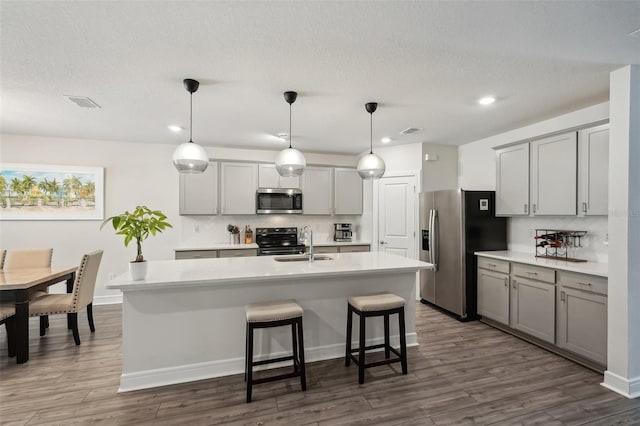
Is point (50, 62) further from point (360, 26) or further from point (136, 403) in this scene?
point (136, 403)

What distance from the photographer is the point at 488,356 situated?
2.96 m

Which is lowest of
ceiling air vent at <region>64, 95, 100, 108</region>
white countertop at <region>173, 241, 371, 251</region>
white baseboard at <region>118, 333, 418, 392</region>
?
white baseboard at <region>118, 333, 418, 392</region>

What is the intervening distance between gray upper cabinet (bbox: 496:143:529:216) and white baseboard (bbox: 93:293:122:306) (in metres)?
5.77

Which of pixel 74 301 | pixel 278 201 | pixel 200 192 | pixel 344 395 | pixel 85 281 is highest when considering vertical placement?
pixel 200 192

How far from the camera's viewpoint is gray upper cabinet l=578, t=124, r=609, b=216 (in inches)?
113

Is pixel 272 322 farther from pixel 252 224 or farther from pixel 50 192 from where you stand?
pixel 50 192

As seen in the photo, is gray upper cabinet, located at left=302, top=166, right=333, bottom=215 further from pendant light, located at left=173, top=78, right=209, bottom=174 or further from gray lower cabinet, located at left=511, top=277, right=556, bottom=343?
gray lower cabinet, located at left=511, top=277, right=556, bottom=343

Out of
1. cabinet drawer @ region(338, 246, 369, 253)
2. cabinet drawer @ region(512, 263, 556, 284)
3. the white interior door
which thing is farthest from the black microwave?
cabinet drawer @ region(512, 263, 556, 284)

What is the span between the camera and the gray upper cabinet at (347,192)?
217 inches

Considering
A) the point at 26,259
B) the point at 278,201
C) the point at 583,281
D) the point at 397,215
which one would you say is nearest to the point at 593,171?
the point at 583,281

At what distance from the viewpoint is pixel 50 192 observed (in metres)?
4.41

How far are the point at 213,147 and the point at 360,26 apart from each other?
3.72 m

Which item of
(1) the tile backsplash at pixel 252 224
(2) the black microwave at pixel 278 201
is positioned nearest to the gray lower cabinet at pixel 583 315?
(1) the tile backsplash at pixel 252 224

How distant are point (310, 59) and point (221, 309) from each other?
2150 millimetres
